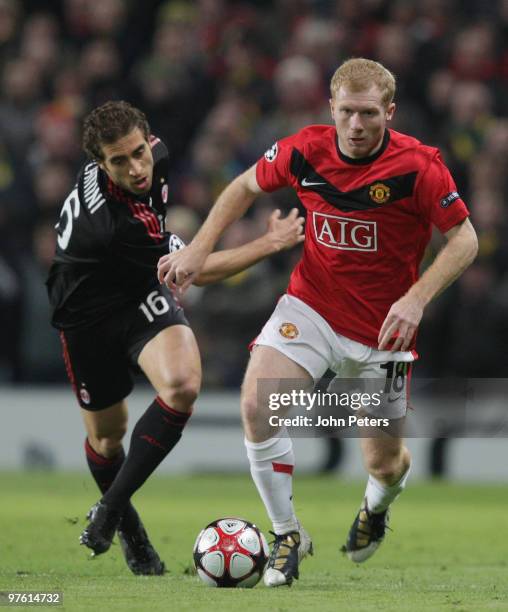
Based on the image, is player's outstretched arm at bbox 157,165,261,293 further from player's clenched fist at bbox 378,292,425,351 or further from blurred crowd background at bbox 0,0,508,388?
blurred crowd background at bbox 0,0,508,388

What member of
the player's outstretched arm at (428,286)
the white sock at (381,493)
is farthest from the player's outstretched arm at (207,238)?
the white sock at (381,493)

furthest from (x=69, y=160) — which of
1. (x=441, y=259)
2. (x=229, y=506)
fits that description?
(x=441, y=259)

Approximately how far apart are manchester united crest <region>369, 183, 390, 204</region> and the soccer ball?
168 centimetres

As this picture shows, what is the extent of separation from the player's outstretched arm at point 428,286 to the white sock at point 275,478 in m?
0.77

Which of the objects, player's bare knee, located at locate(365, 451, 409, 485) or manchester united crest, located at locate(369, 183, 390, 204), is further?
player's bare knee, located at locate(365, 451, 409, 485)

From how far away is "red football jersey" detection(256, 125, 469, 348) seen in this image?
260 inches

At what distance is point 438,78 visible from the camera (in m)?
14.0

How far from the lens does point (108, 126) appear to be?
702cm

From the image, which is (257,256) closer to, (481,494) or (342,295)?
(342,295)

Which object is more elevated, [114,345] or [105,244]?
[105,244]

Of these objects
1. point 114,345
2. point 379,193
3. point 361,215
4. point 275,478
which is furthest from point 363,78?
point 114,345

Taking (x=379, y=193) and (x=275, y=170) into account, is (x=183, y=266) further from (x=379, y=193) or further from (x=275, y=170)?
(x=379, y=193)

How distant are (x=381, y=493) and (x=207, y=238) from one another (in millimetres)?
1883

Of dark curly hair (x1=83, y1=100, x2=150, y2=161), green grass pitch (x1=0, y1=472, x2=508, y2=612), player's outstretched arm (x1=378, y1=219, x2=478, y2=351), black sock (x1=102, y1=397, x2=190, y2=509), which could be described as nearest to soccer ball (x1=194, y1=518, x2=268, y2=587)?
green grass pitch (x1=0, y1=472, x2=508, y2=612)
